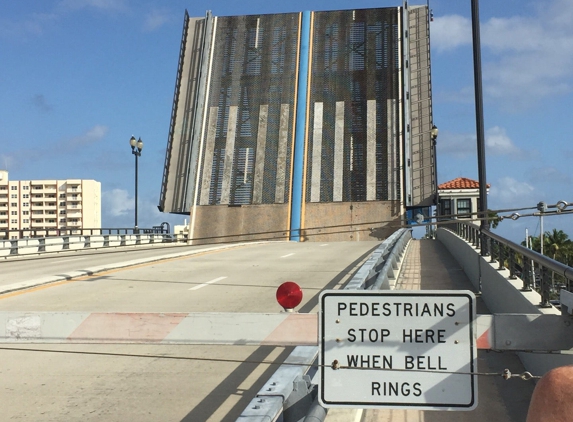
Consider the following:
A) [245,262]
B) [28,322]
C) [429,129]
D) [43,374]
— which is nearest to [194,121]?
[429,129]

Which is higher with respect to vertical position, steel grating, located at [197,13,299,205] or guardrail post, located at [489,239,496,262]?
steel grating, located at [197,13,299,205]

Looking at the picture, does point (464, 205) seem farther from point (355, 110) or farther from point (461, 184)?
point (355, 110)

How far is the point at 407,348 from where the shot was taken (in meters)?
3.93

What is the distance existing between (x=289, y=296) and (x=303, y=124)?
4246cm

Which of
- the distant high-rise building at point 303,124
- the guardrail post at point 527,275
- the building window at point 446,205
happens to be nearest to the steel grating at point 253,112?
the distant high-rise building at point 303,124

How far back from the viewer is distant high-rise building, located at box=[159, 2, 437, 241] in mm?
45781

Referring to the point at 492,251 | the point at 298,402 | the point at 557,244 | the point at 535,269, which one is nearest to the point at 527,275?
the point at 535,269

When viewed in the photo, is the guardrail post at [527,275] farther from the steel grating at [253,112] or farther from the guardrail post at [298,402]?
the steel grating at [253,112]

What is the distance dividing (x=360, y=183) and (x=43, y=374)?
127 feet

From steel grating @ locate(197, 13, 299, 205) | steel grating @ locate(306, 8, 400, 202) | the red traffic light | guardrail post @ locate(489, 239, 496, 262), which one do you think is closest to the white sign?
the red traffic light

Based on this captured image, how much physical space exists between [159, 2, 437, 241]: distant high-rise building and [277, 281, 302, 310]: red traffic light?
131 feet

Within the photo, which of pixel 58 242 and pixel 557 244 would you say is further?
pixel 557 244

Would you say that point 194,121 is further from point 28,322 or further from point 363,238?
point 28,322

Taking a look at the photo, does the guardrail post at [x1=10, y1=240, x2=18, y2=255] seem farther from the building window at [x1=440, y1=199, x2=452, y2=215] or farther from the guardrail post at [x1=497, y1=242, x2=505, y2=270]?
the building window at [x1=440, y1=199, x2=452, y2=215]
